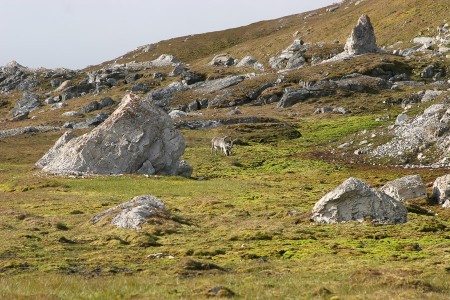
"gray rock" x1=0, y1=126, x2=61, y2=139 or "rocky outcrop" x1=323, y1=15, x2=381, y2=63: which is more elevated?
"rocky outcrop" x1=323, y1=15, x2=381, y2=63

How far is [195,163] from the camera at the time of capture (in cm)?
9994

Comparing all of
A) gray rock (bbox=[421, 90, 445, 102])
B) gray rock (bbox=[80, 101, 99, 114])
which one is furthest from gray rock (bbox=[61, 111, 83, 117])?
gray rock (bbox=[421, 90, 445, 102])

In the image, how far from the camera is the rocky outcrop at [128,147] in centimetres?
8431

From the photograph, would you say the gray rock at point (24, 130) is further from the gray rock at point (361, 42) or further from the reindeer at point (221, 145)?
the gray rock at point (361, 42)

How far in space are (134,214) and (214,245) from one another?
380 inches

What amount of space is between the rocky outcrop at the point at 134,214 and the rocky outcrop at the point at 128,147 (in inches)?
1319

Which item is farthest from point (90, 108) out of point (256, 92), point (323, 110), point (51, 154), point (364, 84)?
point (51, 154)

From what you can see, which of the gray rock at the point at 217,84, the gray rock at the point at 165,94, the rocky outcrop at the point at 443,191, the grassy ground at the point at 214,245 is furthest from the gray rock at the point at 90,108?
the rocky outcrop at the point at 443,191

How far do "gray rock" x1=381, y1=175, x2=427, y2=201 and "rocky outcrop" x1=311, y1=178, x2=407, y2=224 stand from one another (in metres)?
10.3

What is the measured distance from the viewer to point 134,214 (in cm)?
4769

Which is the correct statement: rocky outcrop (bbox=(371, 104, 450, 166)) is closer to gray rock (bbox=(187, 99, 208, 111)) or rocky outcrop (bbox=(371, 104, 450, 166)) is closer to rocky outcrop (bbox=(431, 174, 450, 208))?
rocky outcrop (bbox=(431, 174, 450, 208))

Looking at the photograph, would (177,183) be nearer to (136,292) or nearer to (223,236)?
(223,236)

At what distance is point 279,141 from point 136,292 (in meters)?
99.3

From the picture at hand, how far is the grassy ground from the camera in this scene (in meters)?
25.4
